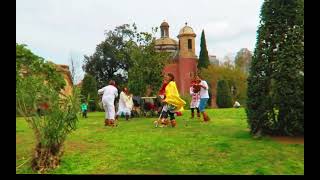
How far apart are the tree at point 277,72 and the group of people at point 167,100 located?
428 centimetres

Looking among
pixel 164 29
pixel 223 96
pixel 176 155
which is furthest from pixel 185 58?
pixel 176 155

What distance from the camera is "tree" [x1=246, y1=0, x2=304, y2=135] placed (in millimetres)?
9836

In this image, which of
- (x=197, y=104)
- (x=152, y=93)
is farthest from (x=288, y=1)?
(x=152, y=93)

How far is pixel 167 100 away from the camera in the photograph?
14.6 meters

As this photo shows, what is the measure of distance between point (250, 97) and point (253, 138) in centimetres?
99

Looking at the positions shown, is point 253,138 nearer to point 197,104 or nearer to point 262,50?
point 262,50

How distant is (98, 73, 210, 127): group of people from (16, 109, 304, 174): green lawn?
293 cm

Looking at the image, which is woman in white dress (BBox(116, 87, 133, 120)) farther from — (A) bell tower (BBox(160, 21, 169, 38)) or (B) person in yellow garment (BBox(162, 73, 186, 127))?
(A) bell tower (BBox(160, 21, 169, 38))

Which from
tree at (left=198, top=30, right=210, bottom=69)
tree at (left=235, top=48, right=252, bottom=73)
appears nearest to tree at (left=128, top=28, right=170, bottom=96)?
tree at (left=198, top=30, right=210, bottom=69)

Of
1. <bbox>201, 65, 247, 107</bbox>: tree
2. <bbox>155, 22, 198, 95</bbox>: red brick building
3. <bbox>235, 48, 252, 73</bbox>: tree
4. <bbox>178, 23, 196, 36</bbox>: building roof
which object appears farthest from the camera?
<bbox>178, 23, 196, 36</bbox>: building roof

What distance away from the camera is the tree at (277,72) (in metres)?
9.84

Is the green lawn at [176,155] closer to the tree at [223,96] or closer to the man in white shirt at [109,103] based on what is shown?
the man in white shirt at [109,103]

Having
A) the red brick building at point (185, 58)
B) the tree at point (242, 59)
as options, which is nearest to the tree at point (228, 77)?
the tree at point (242, 59)

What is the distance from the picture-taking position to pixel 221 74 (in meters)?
59.2
